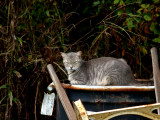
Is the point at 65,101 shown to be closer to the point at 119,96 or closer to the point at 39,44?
the point at 119,96

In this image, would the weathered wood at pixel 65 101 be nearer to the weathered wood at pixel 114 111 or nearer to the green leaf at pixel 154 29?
the weathered wood at pixel 114 111

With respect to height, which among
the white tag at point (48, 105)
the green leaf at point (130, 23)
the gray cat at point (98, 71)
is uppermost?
the green leaf at point (130, 23)

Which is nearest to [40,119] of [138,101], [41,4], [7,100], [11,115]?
[11,115]

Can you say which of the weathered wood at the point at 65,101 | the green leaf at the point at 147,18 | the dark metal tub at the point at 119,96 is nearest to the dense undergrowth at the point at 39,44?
the green leaf at the point at 147,18

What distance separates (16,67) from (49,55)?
0.40 m

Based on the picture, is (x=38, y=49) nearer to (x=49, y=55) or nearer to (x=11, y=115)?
(x=49, y=55)

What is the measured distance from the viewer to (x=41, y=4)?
9.17 ft

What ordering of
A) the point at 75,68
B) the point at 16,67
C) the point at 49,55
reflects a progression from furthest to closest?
1. the point at 75,68
2. the point at 16,67
3. the point at 49,55

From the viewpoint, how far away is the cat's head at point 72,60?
7.45 feet

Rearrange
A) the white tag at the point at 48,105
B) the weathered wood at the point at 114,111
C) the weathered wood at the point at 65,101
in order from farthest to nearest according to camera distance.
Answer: the white tag at the point at 48,105 → the weathered wood at the point at 65,101 → the weathered wood at the point at 114,111

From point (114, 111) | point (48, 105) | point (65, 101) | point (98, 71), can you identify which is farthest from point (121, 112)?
point (98, 71)

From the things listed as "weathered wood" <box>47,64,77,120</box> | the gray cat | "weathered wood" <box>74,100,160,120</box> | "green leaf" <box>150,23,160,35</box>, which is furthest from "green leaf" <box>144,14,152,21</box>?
"weathered wood" <box>74,100,160,120</box>

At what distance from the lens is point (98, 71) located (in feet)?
7.62

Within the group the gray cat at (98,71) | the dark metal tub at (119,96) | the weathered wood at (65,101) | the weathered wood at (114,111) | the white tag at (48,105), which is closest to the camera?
the weathered wood at (114,111)
